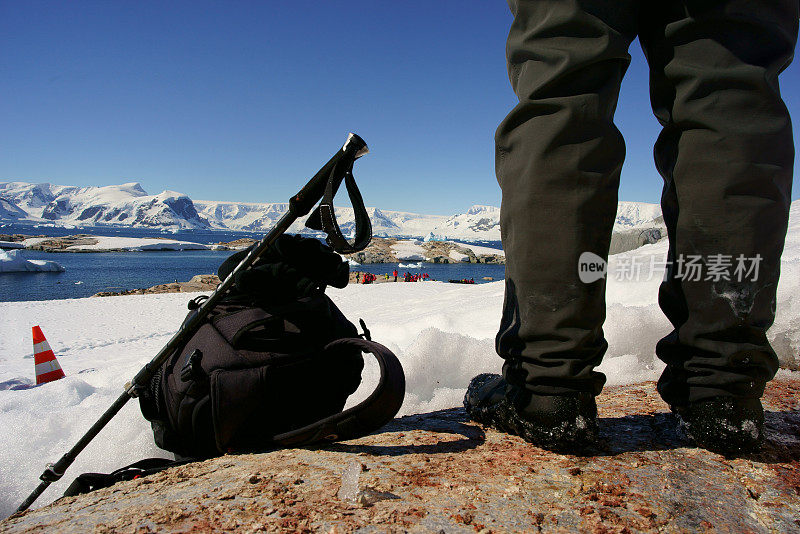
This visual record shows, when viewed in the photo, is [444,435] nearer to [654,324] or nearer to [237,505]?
[237,505]

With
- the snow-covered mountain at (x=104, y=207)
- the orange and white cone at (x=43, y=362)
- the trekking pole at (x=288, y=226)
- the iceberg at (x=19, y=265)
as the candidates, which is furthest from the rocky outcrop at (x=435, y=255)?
the snow-covered mountain at (x=104, y=207)

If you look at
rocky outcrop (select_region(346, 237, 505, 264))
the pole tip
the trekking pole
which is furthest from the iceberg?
the pole tip

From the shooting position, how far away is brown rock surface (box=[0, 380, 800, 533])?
2.44 ft

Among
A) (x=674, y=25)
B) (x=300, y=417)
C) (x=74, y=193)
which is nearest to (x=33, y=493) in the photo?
(x=300, y=417)

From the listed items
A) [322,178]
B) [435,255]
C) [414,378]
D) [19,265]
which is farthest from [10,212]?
[322,178]

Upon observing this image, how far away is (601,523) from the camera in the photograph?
0.74 m

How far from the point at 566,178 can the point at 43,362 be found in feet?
14.7

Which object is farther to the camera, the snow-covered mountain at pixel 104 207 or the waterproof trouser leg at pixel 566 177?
the snow-covered mountain at pixel 104 207

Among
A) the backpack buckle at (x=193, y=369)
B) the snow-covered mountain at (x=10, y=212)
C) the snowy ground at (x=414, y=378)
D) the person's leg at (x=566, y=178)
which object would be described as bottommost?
the snowy ground at (x=414, y=378)

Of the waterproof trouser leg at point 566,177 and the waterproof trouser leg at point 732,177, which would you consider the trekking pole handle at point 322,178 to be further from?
the waterproof trouser leg at point 732,177

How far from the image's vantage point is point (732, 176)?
3.37ft

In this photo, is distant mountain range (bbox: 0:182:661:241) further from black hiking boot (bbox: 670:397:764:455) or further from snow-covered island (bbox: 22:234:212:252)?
black hiking boot (bbox: 670:397:764:455)

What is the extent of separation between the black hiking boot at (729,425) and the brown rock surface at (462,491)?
0.11 ft

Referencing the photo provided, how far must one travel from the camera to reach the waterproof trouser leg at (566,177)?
1.03m
